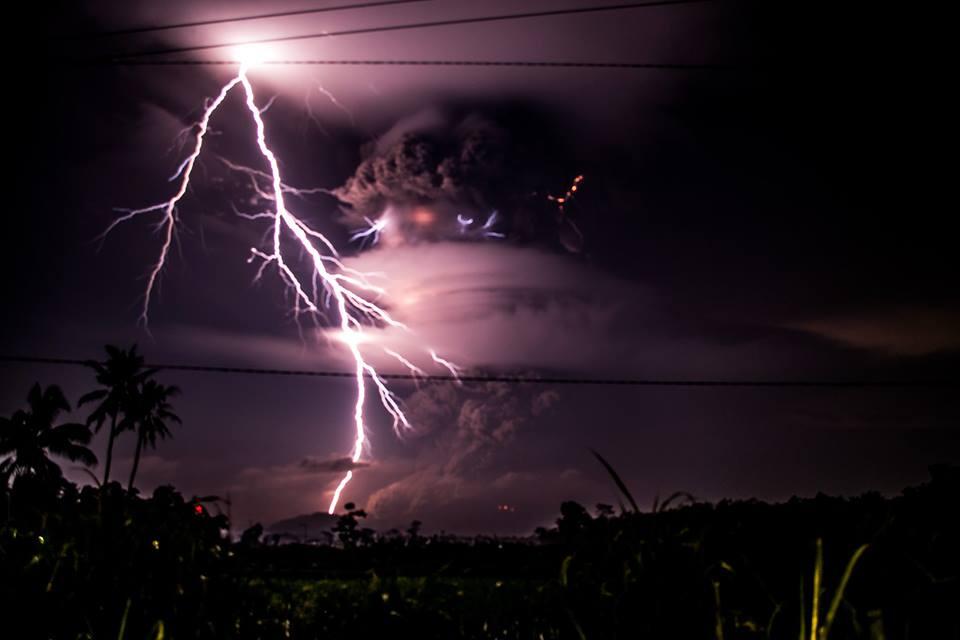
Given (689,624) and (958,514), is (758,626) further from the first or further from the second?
(958,514)

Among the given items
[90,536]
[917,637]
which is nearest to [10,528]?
[90,536]

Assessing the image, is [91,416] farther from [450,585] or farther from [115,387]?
[450,585]

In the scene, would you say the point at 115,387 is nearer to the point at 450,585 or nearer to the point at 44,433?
the point at 44,433

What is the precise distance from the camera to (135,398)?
43750 mm

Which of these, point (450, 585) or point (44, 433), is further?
point (44, 433)

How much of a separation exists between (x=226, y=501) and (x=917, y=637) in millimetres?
3138

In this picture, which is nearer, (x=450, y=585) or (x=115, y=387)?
(x=450, y=585)

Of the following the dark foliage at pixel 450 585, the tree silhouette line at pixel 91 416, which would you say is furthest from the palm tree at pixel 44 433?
the dark foliage at pixel 450 585

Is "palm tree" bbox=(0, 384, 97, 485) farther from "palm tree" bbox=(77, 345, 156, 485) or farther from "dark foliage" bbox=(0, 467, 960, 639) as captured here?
"dark foliage" bbox=(0, 467, 960, 639)

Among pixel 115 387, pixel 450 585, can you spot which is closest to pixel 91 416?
pixel 115 387

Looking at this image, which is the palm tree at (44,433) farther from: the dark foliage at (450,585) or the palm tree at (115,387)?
the dark foliage at (450,585)

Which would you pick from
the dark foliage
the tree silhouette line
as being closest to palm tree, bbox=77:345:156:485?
the tree silhouette line

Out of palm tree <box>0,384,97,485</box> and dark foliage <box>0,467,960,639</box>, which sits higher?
palm tree <box>0,384,97,485</box>

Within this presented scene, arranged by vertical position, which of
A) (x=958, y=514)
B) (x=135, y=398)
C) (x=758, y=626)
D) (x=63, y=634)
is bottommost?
(x=63, y=634)
